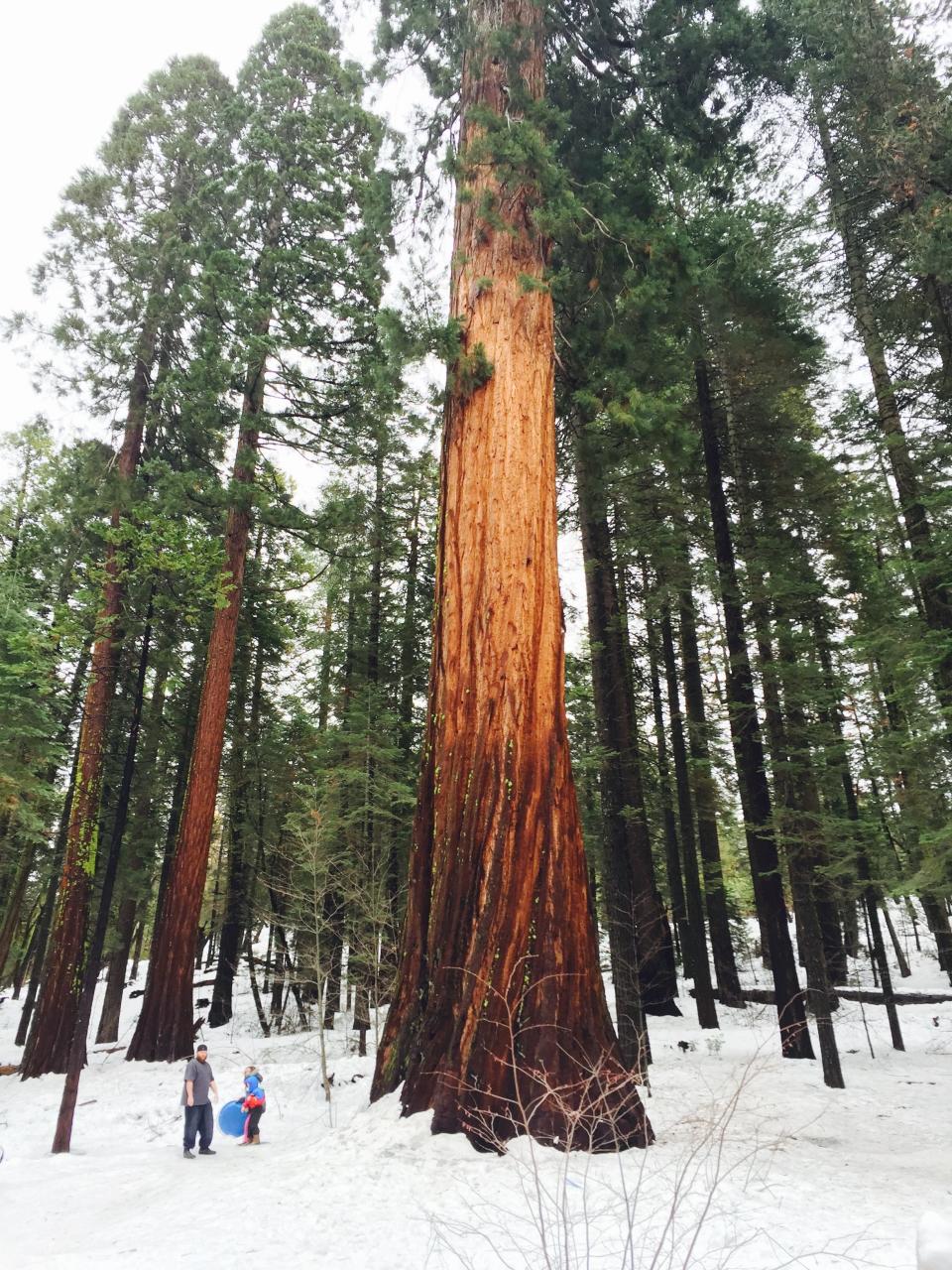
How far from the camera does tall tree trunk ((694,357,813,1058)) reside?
9.44 metres

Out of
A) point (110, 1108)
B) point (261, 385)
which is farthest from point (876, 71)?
point (110, 1108)

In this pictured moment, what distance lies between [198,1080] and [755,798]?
306 inches

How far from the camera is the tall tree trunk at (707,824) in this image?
44.8 feet

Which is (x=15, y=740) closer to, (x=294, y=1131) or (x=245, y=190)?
(x=294, y=1131)

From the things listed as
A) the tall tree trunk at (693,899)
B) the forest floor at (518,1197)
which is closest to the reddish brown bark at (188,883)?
the forest floor at (518,1197)

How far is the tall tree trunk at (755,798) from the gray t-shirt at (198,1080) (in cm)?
713

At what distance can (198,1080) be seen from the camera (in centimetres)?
731

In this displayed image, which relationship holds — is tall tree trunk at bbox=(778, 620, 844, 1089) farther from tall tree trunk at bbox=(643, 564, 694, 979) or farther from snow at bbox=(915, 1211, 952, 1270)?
snow at bbox=(915, 1211, 952, 1270)

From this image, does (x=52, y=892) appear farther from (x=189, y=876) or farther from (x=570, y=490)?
(x=570, y=490)

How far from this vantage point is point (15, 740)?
11836mm

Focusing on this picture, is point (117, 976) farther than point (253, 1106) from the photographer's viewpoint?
Yes

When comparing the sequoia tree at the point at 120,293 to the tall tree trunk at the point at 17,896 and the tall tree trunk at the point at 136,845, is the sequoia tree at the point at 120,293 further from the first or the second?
the tall tree trunk at the point at 17,896

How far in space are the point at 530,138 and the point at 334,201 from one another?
8.96 metres

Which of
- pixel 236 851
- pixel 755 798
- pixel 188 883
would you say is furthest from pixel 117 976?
pixel 755 798
